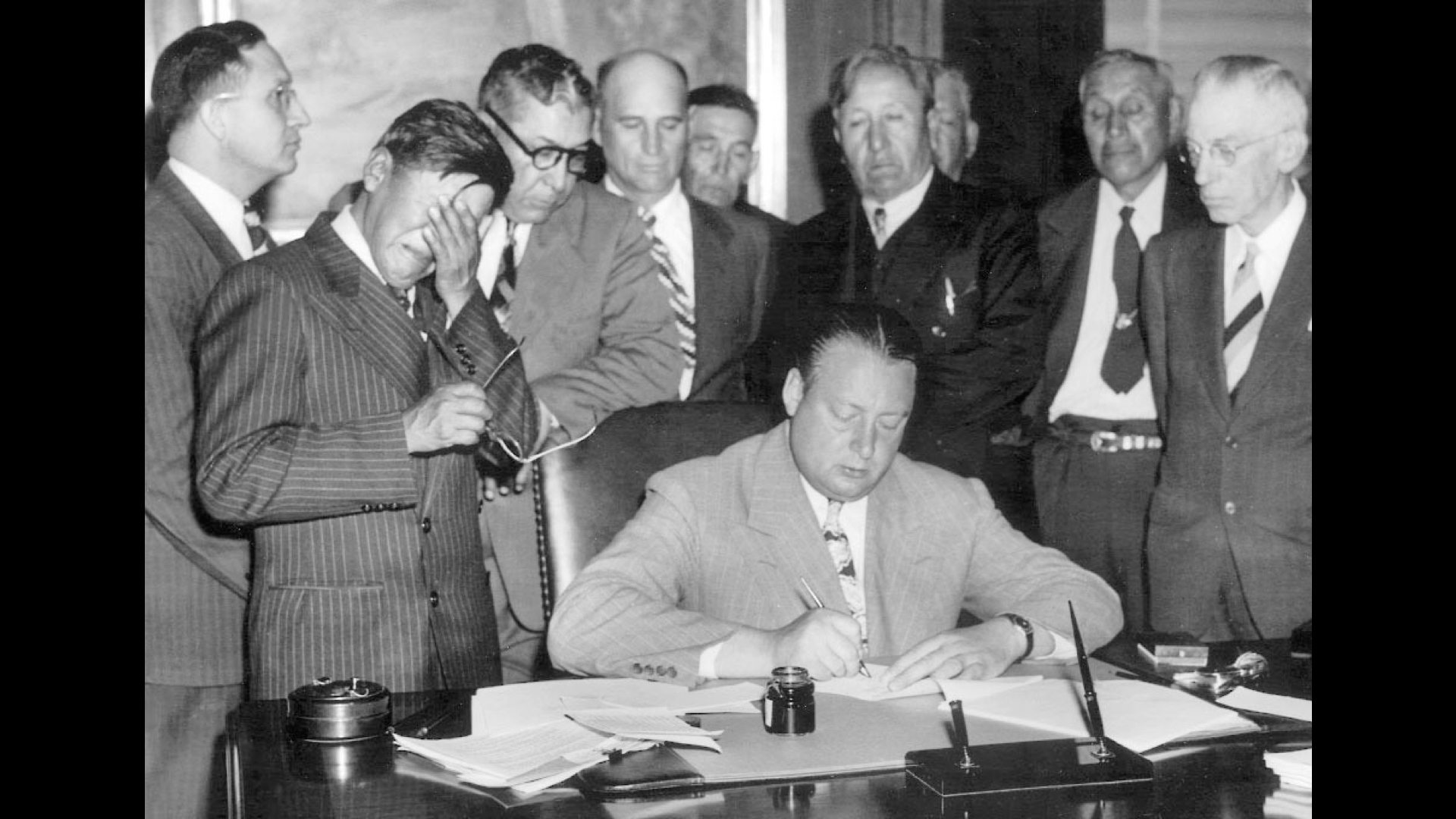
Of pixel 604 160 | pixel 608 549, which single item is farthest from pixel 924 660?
pixel 604 160

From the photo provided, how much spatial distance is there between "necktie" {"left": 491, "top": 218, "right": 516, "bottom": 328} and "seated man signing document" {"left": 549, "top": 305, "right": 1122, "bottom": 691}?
2.67ft

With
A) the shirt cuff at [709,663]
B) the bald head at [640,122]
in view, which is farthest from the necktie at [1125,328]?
the shirt cuff at [709,663]


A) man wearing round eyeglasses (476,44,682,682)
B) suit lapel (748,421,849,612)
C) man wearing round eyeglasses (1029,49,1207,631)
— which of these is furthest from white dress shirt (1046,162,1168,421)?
suit lapel (748,421,849,612)

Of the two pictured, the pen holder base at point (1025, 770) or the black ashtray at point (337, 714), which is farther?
the black ashtray at point (337, 714)

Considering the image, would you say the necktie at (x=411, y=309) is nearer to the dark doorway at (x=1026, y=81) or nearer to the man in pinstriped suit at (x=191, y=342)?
the man in pinstriped suit at (x=191, y=342)

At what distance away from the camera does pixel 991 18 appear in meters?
3.73

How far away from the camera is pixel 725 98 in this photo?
3469mm

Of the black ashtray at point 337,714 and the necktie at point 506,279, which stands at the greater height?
the necktie at point 506,279

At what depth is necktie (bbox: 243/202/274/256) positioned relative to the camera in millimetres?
2844

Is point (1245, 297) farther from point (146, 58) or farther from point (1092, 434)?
point (146, 58)

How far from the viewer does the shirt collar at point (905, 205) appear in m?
3.35

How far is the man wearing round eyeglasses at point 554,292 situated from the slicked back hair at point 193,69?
0.54 metres

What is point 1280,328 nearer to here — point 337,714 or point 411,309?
point 411,309

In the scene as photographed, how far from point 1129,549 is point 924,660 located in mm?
1492
